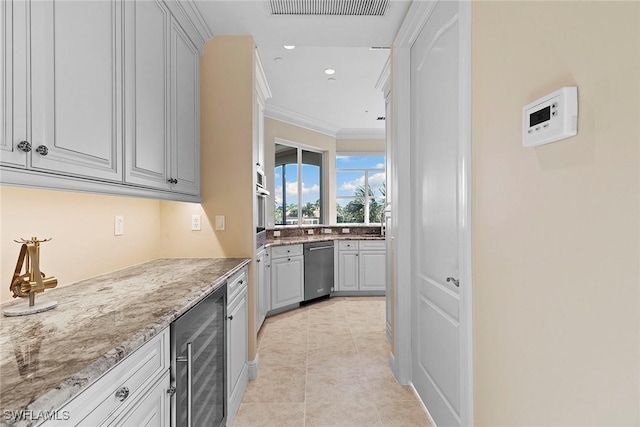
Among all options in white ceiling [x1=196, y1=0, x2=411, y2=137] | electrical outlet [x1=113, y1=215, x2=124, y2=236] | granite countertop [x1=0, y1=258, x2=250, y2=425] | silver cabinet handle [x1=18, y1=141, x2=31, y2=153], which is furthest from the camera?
white ceiling [x1=196, y1=0, x2=411, y2=137]

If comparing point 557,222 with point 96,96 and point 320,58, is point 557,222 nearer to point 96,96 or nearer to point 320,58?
point 96,96

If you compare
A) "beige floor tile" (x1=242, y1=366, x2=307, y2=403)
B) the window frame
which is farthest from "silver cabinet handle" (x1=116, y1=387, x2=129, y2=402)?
the window frame

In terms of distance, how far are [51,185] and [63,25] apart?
54cm

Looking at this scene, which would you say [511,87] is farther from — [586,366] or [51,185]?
[51,185]

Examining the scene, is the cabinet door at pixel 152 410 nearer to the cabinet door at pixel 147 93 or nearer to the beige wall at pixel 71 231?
the beige wall at pixel 71 231

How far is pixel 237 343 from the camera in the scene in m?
2.11

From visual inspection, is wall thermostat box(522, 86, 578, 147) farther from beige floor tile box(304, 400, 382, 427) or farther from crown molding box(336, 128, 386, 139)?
crown molding box(336, 128, 386, 139)

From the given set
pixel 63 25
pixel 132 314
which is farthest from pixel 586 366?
pixel 63 25

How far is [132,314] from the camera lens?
108cm

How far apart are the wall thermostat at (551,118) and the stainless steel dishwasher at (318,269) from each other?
3.79 metres

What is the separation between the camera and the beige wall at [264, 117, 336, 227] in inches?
193

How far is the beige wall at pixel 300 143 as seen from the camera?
16.1 ft

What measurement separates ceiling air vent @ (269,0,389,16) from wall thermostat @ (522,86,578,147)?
61.8 inches

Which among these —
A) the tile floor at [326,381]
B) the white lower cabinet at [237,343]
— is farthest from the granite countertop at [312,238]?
the white lower cabinet at [237,343]
